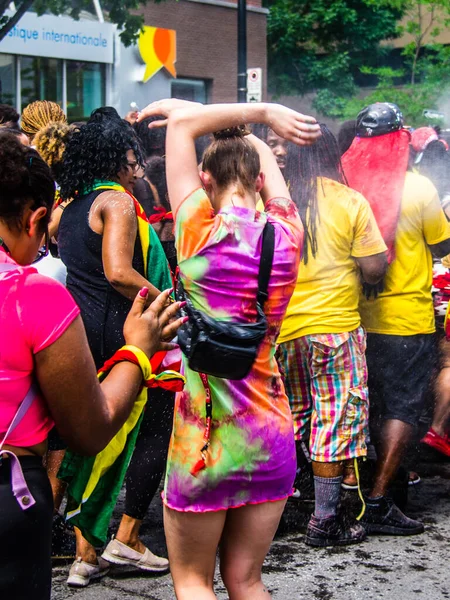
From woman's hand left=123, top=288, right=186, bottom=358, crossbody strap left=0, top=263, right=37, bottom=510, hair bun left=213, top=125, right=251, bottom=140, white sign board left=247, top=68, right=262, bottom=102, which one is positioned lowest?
crossbody strap left=0, top=263, right=37, bottom=510

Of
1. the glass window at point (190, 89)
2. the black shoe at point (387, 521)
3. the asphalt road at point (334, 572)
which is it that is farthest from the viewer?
the glass window at point (190, 89)

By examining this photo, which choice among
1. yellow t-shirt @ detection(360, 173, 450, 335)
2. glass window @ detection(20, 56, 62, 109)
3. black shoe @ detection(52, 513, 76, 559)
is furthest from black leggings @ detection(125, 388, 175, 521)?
glass window @ detection(20, 56, 62, 109)

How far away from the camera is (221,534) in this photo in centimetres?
287

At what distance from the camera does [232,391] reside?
2781 mm

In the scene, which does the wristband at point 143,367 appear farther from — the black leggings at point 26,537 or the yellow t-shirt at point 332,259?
the yellow t-shirt at point 332,259

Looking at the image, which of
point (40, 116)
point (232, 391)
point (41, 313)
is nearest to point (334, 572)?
point (232, 391)

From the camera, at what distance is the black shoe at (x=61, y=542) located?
4191mm

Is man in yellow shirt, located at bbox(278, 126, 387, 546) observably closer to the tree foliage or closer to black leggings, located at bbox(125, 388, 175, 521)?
black leggings, located at bbox(125, 388, 175, 521)

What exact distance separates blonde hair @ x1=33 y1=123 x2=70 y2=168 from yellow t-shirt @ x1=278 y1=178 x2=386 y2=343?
4.62 ft

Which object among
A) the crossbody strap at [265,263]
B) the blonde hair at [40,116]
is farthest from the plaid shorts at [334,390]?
the blonde hair at [40,116]

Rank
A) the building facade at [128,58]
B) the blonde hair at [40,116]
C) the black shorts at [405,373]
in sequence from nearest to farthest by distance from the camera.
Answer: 1. the black shorts at [405,373]
2. the blonde hair at [40,116]
3. the building facade at [128,58]

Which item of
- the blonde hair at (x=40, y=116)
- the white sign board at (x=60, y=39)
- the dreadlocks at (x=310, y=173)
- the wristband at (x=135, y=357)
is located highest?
the white sign board at (x=60, y=39)

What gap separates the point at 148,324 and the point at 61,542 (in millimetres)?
2258

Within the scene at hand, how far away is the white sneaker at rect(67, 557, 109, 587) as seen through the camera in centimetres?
392
